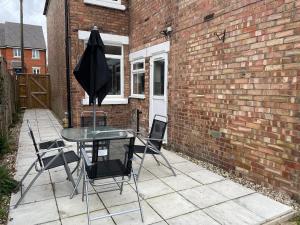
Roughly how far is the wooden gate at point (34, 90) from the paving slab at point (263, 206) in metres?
14.0

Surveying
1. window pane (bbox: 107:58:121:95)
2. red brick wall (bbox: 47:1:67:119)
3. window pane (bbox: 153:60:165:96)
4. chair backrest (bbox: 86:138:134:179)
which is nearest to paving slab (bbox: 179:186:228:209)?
chair backrest (bbox: 86:138:134:179)

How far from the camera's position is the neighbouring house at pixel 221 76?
10.2 feet

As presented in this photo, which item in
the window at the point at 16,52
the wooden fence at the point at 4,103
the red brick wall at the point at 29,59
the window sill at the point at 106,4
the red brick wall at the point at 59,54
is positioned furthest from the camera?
the window at the point at 16,52

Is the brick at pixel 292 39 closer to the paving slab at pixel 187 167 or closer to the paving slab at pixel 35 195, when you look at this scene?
the paving slab at pixel 187 167

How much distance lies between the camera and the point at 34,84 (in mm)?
14633

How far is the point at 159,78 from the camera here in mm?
6086

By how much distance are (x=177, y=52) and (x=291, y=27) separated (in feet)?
8.31

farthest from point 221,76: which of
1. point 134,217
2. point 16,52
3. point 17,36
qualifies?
point 17,36

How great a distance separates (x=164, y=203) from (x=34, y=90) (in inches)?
548

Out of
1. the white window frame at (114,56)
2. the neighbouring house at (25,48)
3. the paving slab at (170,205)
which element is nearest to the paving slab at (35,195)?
the paving slab at (170,205)

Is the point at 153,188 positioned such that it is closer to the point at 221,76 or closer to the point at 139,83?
the point at 221,76

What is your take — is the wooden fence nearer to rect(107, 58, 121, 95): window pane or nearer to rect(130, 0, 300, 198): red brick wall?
rect(107, 58, 121, 95): window pane

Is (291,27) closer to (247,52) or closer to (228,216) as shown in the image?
(247,52)

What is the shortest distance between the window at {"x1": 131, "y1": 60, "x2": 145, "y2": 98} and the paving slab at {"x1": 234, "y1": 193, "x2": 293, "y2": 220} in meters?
4.26
